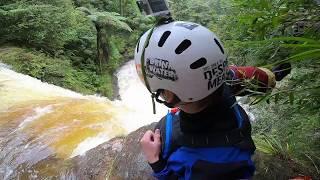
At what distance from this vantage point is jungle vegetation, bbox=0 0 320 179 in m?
2.16

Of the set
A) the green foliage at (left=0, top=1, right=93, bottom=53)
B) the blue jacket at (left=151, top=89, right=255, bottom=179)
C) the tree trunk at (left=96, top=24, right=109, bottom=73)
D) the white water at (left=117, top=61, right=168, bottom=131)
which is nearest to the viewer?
the blue jacket at (left=151, top=89, right=255, bottom=179)

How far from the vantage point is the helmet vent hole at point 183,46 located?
6.04 feet

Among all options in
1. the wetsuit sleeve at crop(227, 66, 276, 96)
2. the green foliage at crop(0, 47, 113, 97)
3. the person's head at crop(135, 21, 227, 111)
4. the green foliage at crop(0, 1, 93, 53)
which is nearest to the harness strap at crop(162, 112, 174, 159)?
the person's head at crop(135, 21, 227, 111)

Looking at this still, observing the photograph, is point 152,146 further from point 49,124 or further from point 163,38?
point 49,124

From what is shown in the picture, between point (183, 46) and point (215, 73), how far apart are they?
20cm

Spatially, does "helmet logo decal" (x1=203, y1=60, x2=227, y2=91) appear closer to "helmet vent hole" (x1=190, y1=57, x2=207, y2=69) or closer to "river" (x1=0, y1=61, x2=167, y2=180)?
"helmet vent hole" (x1=190, y1=57, x2=207, y2=69)

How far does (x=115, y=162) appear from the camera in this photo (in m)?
4.12

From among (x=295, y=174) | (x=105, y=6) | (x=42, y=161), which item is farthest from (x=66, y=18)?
(x=295, y=174)

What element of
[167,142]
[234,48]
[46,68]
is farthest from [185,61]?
[46,68]

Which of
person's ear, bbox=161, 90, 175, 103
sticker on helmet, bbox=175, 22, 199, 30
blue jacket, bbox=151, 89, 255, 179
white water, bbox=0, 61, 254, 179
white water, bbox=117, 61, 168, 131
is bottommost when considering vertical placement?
white water, bbox=117, 61, 168, 131

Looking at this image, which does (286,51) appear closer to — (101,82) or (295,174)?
(295,174)

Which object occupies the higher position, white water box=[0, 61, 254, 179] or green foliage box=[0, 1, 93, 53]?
white water box=[0, 61, 254, 179]

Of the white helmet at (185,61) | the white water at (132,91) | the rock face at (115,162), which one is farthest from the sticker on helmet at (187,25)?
the white water at (132,91)

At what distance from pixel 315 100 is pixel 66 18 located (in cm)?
1053
